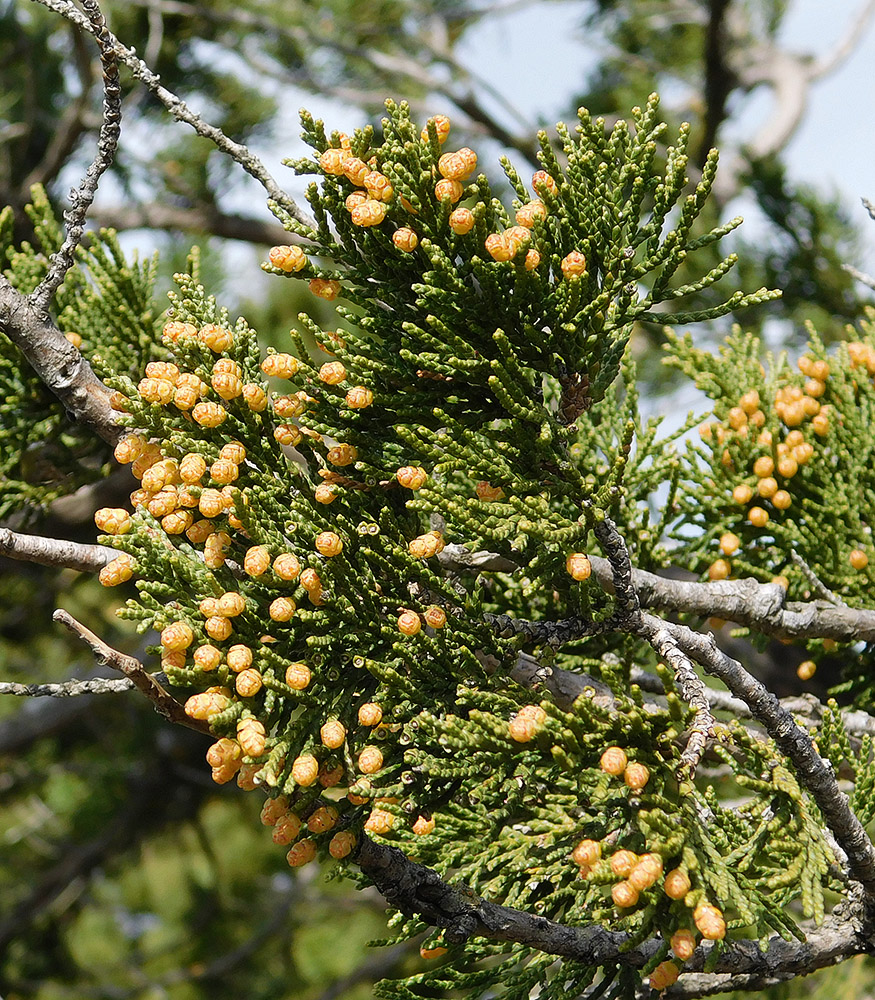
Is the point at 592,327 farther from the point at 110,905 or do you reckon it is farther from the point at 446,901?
the point at 110,905

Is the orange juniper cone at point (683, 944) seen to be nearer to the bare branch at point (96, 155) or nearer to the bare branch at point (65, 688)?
the bare branch at point (65, 688)

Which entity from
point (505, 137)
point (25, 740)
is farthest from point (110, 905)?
point (505, 137)

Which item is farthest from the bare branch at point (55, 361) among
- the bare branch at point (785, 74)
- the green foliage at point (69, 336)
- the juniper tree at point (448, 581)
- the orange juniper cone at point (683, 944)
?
the bare branch at point (785, 74)

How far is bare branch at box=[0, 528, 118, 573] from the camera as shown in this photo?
55.1 inches

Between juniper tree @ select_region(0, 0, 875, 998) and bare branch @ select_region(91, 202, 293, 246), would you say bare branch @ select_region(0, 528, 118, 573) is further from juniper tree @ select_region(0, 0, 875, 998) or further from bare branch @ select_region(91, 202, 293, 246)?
bare branch @ select_region(91, 202, 293, 246)

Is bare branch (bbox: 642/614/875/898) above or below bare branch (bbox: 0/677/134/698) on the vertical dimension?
below

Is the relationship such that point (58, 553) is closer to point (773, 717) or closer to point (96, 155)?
point (96, 155)

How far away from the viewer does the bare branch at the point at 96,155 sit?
4.38 feet

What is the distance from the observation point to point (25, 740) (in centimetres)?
392

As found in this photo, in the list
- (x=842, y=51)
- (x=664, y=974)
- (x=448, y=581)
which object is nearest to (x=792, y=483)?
(x=448, y=581)

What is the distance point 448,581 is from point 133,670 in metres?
0.49

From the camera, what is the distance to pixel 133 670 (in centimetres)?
121

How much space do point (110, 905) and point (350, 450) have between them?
608 cm

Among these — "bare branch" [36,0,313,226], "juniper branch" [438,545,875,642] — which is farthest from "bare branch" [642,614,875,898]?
"bare branch" [36,0,313,226]
